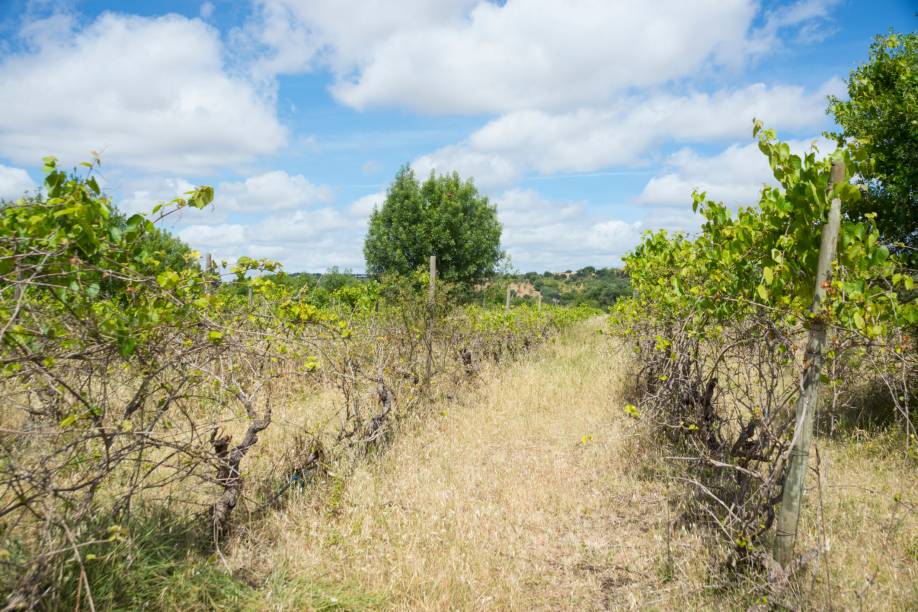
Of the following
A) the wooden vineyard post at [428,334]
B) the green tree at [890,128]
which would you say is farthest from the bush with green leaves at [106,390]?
the green tree at [890,128]

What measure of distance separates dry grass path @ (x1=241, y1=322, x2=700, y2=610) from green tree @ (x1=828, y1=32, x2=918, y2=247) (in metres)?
3.59

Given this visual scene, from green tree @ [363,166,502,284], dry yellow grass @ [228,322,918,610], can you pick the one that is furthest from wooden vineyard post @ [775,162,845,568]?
green tree @ [363,166,502,284]

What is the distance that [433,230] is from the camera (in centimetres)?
2034

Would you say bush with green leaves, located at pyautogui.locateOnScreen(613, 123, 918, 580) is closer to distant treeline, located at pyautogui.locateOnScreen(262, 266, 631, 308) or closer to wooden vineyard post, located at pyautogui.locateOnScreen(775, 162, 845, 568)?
wooden vineyard post, located at pyautogui.locateOnScreen(775, 162, 845, 568)

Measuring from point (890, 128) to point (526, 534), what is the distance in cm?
558

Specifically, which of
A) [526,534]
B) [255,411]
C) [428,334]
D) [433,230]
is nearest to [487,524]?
[526,534]

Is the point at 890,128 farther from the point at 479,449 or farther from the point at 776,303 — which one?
the point at 479,449

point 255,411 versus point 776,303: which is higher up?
point 776,303

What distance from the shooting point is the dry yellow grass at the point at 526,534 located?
3.01 metres

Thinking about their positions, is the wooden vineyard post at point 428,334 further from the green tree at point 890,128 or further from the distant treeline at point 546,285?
the green tree at point 890,128

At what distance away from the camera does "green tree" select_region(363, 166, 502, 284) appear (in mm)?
20609

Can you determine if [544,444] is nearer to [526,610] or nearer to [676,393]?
[676,393]

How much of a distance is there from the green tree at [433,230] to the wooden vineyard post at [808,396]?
17.5 metres

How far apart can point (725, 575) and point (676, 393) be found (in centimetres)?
231
